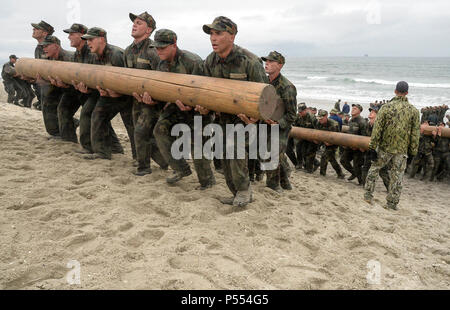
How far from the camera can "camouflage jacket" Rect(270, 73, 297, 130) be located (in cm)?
530

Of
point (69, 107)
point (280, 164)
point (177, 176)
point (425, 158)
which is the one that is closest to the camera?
point (177, 176)

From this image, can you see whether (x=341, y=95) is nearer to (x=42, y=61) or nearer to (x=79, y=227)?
(x=42, y=61)

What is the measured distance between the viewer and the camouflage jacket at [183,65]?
462cm

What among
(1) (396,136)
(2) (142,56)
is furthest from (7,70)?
(1) (396,136)

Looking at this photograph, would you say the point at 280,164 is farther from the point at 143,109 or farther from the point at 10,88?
the point at 10,88

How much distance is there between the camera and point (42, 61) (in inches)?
251

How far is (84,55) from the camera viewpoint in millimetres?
6094

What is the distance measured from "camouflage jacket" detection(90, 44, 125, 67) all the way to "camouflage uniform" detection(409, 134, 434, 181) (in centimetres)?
811

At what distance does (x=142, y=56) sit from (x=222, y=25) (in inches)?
66.9

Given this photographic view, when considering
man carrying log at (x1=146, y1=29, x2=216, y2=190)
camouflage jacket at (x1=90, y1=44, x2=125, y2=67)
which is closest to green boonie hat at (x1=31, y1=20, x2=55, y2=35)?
camouflage jacket at (x1=90, y1=44, x2=125, y2=67)

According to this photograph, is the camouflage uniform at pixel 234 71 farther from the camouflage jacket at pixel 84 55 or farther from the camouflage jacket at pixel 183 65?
the camouflage jacket at pixel 84 55

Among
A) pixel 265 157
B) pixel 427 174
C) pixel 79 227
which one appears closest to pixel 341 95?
pixel 427 174

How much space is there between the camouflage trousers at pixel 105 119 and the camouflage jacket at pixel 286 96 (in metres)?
2.51

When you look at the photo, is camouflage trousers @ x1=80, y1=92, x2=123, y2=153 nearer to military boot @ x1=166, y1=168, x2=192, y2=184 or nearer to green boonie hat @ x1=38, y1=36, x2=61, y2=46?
green boonie hat @ x1=38, y1=36, x2=61, y2=46
